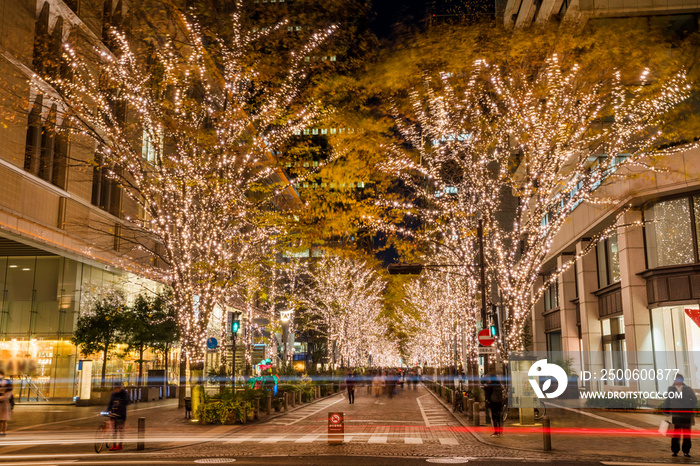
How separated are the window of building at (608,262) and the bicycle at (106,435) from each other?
23.2 m

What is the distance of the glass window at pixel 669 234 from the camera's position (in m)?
23.6

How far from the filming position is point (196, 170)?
21328 millimetres

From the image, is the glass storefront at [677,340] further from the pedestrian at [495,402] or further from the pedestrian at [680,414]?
the pedestrian at [680,414]

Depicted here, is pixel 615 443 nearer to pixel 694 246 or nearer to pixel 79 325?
pixel 694 246

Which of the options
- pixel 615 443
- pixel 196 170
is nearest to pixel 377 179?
pixel 196 170

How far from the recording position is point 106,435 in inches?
582

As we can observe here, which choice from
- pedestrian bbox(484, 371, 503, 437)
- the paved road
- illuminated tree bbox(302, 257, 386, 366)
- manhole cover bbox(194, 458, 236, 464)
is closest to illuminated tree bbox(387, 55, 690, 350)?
pedestrian bbox(484, 371, 503, 437)

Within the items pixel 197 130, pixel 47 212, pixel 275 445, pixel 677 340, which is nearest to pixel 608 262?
Answer: pixel 677 340

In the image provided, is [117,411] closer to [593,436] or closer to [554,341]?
[593,436]

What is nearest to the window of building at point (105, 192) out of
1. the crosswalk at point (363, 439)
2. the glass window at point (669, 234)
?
the crosswalk at point (363, 439)

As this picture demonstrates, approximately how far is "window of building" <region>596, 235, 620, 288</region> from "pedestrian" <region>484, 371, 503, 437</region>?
1193 cm

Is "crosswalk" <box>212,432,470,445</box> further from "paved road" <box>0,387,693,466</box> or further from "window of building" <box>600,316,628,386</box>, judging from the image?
"window of building" <box>600,316,628,386</box>

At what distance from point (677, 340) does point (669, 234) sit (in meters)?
4.25

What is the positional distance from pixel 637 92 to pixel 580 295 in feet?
55.3
